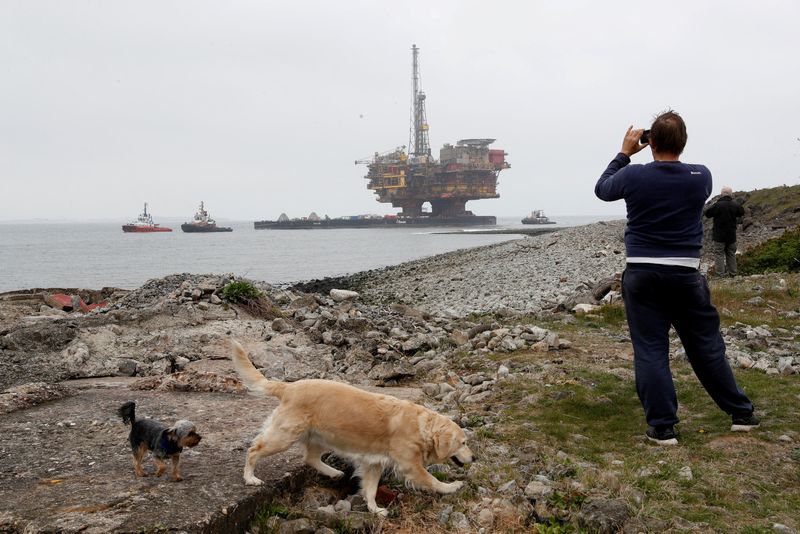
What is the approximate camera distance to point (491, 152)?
5202 inches

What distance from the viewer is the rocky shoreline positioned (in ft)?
16.0

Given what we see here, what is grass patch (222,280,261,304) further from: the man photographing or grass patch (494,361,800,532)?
the man photographing

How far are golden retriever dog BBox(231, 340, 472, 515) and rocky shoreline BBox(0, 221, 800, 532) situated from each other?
0.28 meters

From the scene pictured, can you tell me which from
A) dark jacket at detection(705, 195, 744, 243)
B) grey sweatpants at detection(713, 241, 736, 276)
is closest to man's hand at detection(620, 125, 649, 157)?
dark jacket at detection(705, 195, 744, 243)

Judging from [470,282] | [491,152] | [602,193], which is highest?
[491,152]

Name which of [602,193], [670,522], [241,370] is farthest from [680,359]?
[241,370]

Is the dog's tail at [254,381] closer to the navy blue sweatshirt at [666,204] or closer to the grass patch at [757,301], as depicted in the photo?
the navy blue sweatshirt at [666,204]

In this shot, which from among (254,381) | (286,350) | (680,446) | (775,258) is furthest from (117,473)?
(775,258)

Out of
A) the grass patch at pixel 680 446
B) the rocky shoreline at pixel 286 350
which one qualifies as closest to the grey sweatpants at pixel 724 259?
the rocky shoreline at pixel 286 350

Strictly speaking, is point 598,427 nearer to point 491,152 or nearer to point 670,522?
point 670,522

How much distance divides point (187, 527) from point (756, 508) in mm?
3322

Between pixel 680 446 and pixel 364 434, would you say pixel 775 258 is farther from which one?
pixel 364 434

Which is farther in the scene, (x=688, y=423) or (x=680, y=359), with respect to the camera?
(x=680, y=359)

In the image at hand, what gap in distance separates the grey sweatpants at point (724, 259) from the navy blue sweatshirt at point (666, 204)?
11.7 meters
